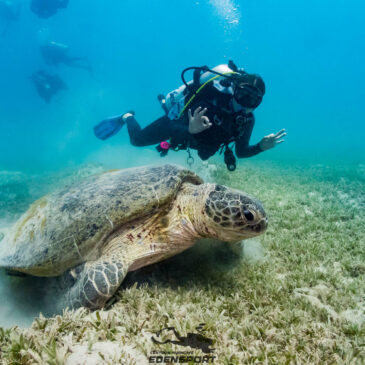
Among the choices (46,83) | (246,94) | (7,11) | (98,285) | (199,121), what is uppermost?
(7,11)

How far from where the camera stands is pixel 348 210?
536cm

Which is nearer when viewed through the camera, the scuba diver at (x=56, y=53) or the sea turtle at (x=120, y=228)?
the sea turtle at (x=120, y=228)

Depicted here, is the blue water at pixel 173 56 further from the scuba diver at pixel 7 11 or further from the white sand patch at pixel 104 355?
the white sand patch at pixel 104 355

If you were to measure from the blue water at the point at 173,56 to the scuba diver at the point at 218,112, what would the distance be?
2692 inches

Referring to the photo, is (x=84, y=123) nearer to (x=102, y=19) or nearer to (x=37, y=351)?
(x=102, y=19)

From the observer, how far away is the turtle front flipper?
84.0 inches

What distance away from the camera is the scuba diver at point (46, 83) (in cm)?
3103

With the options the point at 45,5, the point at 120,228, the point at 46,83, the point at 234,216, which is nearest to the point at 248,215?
the point at 234,216

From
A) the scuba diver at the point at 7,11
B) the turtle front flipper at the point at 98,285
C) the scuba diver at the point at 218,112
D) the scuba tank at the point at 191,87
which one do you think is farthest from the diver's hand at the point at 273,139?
the scuba diver at the point at 7,11

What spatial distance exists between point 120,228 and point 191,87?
4.08 m

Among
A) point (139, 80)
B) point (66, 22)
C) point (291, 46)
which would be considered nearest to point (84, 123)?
point (66, 22)

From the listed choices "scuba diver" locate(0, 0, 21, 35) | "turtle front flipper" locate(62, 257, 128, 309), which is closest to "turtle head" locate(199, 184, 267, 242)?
"turtle front flipper" locate(62, 257, 128, 309)

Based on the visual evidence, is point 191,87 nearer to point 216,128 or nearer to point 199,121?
point 216,128

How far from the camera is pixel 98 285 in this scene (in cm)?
214
